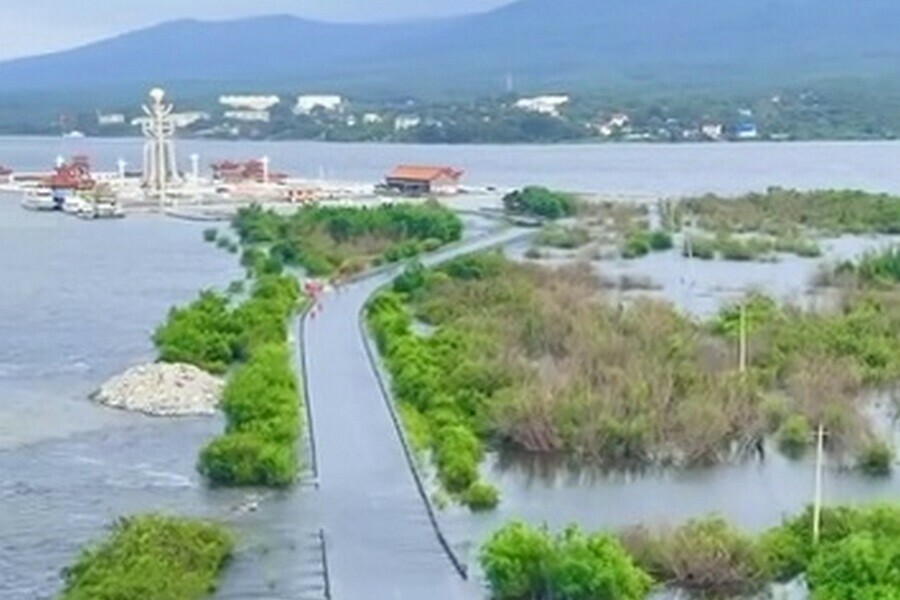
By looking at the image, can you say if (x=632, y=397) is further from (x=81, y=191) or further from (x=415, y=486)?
(x=81, y=191)

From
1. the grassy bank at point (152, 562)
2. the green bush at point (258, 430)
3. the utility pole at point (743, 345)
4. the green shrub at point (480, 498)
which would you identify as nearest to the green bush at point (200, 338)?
the green bush at point (258, 430)

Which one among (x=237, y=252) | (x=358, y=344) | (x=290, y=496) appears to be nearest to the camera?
(x=290, y=496)

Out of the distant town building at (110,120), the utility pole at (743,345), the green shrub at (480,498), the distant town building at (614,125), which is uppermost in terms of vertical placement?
the utility pole at (743,345)

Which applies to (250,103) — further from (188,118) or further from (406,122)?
(406,122)

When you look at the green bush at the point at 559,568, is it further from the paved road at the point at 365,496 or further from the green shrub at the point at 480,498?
the green shrub at the point at 480,498

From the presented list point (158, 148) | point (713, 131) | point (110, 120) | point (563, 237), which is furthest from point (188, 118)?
point (563, 237)

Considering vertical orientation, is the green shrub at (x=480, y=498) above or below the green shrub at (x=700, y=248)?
above

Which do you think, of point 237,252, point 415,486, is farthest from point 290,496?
point 237,252
